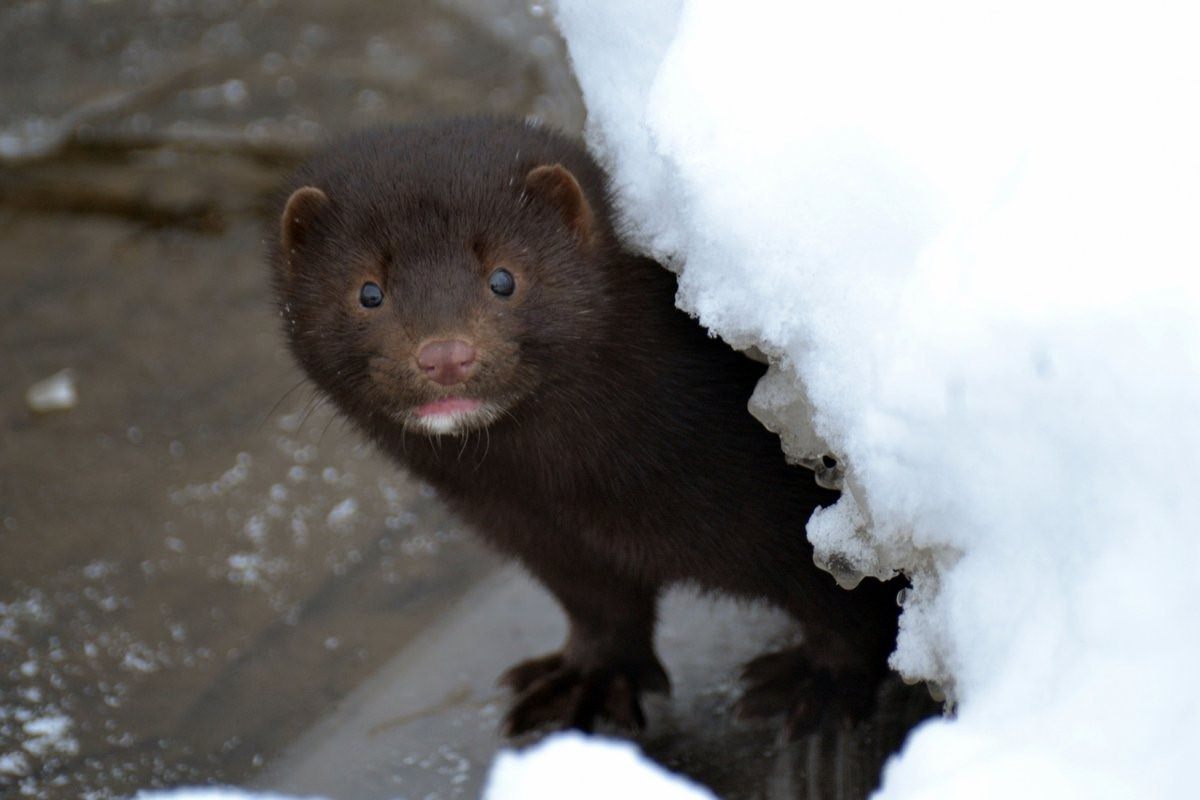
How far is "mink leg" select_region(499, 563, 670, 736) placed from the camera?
4.10 m

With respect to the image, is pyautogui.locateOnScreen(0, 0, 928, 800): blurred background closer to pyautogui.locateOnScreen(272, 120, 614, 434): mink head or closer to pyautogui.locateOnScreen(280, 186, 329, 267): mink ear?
pyautogui.locateOnScreen(280, 186, 329, 267): mink ear

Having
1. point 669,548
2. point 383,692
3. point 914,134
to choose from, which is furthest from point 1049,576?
point 383,692

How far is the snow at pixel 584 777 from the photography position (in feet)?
7.13

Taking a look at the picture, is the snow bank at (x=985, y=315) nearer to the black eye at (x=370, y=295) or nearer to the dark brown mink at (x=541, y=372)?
the dark brown mink at (x=541, y=372)

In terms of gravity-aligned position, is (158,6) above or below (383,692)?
above

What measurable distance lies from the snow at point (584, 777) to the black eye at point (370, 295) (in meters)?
1.28

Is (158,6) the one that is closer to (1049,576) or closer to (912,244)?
(912,244)

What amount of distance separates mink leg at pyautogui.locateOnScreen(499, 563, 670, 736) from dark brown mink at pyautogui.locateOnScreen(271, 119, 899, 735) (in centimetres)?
18

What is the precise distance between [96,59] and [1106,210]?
21.8ft

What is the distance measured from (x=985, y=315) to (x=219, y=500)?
3452 mm

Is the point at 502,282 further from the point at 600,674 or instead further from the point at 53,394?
the point at 53,394

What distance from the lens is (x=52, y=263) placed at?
6574 millimetres

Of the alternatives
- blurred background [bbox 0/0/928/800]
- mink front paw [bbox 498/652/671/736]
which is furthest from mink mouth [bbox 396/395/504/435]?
mink front paw [bbox 498/652/671/736]

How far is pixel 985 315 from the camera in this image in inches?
94.9
